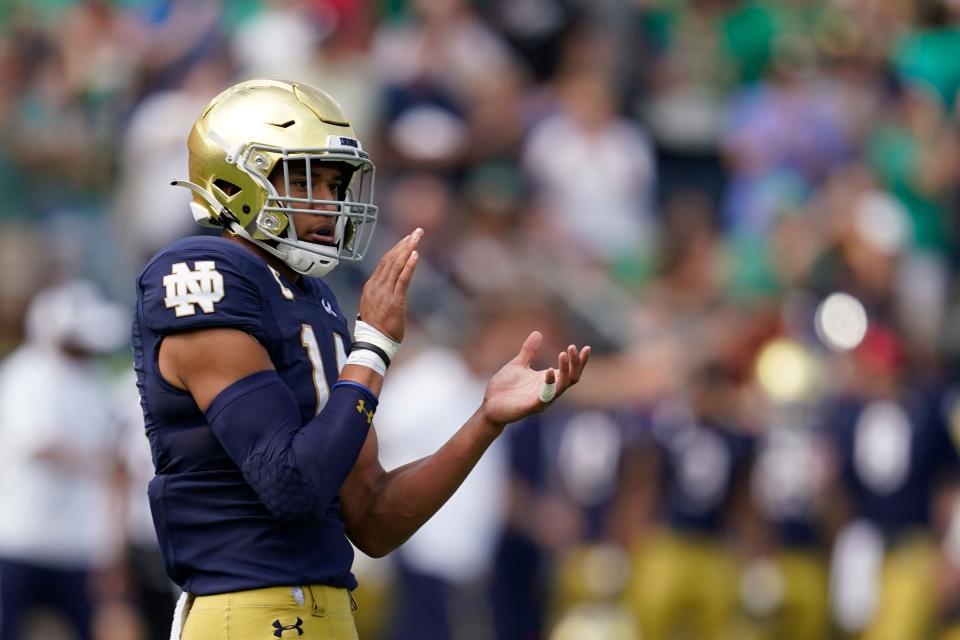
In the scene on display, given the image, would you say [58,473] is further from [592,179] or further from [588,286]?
[592,179]

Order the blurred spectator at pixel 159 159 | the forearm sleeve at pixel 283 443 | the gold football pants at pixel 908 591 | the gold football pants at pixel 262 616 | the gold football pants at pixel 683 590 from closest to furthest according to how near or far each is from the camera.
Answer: the forearm sleeve at pixel 283 443
the gold football pants at pixel 262 616
the gold football pants at pixel 908 591
the gold football pants at pixel 683 590
the blurred spectator at pixel 159 159

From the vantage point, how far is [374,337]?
A: 11.9 feet

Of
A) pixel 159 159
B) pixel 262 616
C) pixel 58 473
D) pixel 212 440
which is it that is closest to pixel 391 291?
pixel 212 440

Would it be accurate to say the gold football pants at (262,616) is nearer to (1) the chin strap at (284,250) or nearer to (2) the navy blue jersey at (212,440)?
(2) the navy blue jersey at (212,440)

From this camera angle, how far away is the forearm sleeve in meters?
3.42

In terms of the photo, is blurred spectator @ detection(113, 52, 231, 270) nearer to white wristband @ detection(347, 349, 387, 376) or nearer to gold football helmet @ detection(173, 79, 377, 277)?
gold football helmet @ detection(173, 79, 377, 277)

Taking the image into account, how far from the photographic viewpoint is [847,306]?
9.86 m

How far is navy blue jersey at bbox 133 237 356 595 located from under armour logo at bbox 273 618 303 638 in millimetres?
81

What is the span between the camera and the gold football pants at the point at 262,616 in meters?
3.53

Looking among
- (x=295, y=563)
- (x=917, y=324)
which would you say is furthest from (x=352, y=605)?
(x=917, y=324)

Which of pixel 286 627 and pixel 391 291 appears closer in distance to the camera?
pixel 286 627

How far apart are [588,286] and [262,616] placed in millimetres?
7291

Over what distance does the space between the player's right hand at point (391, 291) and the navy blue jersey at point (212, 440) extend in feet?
0.54

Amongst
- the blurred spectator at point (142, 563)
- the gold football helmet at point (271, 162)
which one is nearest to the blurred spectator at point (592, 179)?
the blurred spectator at point (142, 563)
